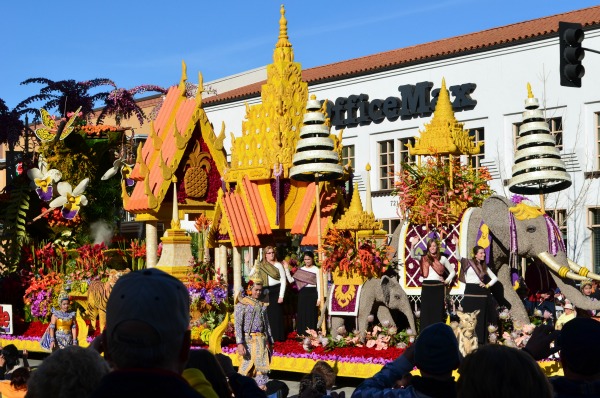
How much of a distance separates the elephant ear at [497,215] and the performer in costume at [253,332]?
151 inches

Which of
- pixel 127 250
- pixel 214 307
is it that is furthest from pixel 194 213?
pixel 214 307

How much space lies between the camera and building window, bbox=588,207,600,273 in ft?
105

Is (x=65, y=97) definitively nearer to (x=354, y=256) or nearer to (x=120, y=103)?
(x=120, y=103)

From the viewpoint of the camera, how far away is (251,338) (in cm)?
1436

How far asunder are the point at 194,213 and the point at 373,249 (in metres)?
6.20

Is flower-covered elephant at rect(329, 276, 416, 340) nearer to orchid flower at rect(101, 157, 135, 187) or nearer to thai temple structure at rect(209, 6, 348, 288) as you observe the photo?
thai temple structure at rect(209, 6, 348, 288)

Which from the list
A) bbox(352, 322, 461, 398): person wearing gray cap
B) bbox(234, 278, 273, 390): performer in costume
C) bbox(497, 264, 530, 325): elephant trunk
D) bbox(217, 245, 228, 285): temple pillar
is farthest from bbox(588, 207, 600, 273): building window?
bbox(352, 322, 461, 398): person wearing gray cap

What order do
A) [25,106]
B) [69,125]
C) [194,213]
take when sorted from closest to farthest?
[194,213], [69,125], [25,106]

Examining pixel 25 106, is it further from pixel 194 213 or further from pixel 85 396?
pixel 85 396

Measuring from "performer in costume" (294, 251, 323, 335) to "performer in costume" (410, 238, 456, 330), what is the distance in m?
1.97

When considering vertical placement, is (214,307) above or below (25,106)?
below

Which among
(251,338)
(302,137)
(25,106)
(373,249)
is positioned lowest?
(251,338)

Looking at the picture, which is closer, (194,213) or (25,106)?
(194,213)

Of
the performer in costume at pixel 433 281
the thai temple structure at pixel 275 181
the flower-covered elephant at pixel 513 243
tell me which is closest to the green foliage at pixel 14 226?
the thai temple structure at pixel 275 181
